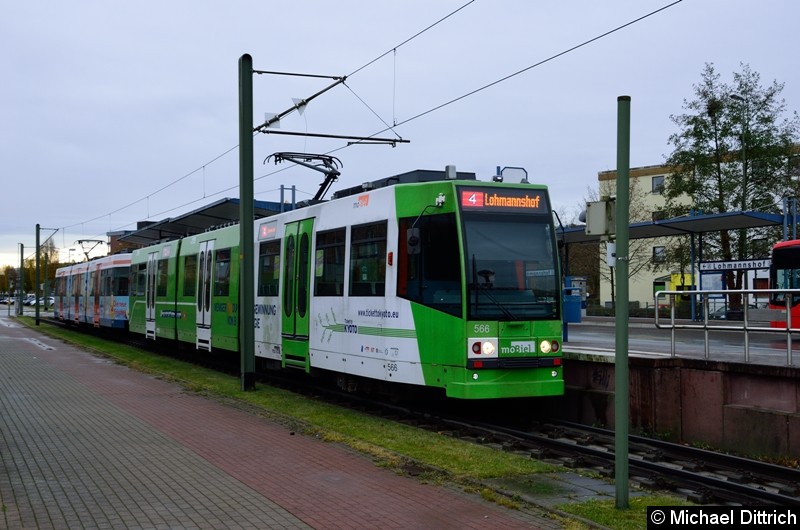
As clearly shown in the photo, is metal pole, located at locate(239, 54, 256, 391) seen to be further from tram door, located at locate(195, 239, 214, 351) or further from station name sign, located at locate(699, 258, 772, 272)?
station name sign, located at locate(699, 258, 772, 272)

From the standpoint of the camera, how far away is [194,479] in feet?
28.2

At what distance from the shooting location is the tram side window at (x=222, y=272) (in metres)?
20.8

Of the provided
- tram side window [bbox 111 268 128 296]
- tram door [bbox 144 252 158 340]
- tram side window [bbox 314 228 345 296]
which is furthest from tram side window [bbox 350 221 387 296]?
tram side window [bbox 111 268 128 296]

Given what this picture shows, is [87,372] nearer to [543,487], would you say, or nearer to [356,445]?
[356,445]

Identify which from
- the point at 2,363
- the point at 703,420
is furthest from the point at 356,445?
the point at 2,363

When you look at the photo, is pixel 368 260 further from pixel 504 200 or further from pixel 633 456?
pixel 633 456

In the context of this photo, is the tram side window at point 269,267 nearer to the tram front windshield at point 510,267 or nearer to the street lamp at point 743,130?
the tram front windshield at point 510,267

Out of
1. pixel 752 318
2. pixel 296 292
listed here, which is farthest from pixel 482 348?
pixel 296 292

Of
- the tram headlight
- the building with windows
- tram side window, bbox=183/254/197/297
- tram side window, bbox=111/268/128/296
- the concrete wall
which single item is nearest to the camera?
the concrete wall

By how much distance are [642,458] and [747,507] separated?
2.94 metres

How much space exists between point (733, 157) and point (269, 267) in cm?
2754

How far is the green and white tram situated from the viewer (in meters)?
11.9

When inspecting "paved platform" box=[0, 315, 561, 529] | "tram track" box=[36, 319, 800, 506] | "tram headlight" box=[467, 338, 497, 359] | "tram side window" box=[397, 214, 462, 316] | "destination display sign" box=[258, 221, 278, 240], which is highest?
"destination display sign" box=[258, 221, 278, 240]

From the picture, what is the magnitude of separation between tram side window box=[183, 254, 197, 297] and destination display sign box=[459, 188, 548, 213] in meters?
12.9
